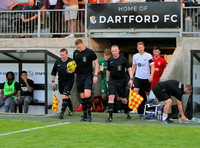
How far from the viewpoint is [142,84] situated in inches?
556

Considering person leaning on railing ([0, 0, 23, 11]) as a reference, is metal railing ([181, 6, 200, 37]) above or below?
below

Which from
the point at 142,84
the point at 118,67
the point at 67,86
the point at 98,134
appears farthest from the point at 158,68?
the point at 98,134

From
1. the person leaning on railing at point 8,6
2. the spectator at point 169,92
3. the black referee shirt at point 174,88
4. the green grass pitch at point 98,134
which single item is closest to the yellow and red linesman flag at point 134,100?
the green grass pitch at point 98,134

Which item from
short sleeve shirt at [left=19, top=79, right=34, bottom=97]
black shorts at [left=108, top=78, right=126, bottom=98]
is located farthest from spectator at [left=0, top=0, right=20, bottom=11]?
black shorts at [left=108, top=78, right=126, bottom=98]

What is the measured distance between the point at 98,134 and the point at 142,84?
489 cm

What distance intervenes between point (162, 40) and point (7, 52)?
5.92 meters

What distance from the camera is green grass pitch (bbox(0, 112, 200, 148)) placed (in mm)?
8227

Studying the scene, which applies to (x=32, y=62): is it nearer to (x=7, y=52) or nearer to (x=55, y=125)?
(x=7, y=52)

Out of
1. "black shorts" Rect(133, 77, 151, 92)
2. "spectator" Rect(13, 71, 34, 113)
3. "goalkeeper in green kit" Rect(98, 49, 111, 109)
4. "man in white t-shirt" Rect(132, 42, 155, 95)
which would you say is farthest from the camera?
"spectator" Rect(13, 71, 34, 113)

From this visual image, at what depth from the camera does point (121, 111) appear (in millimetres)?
15750

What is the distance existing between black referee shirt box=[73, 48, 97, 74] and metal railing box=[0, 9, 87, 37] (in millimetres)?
4657

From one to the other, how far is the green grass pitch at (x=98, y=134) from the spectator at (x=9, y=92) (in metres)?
4.16

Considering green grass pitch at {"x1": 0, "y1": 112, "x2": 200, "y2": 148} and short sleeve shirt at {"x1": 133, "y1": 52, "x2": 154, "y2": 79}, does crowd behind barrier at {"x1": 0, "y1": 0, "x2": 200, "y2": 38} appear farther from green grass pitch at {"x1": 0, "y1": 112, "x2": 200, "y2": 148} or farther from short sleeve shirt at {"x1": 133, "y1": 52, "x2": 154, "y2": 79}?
green grass pitch at {"x1": 0, "y1": 112, "x2": 200, "y2": 148}

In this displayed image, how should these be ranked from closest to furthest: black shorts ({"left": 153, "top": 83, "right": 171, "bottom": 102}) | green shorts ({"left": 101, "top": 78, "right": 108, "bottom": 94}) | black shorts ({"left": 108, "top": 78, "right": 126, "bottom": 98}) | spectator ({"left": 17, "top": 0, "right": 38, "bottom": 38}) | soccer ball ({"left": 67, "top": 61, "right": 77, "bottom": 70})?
black shorts ({"left": 153, "top": 83, "right": 171, "bottom": 102}) < black shorts ({"left": 108, "top": 78, "right": 126, "bottom": 98}) < soccer ball ({"left": 67, "top": 61, "right": 77, "bottom": 70}) < green shorts ({"left": 101, "top": 78, "right": 108, "bottom": 94}) < spectator ({"left": 17, "top": 0, "right": 38, "bottom": 38})
